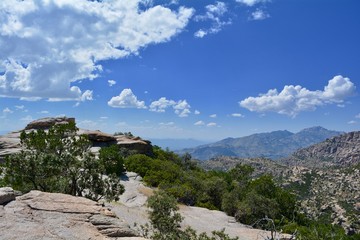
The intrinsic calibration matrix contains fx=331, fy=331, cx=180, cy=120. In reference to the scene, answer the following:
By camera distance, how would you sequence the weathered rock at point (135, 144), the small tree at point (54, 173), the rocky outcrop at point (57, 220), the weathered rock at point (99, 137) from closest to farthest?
the rocky outcrop at point (57, 220) → the small tree at point (54, 173) → the weathered rock at point (99, 137) → the weathered rock at point (135, 144)

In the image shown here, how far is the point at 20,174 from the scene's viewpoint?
1065 inches

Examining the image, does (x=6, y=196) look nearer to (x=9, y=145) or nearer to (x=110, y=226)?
(x=110, y=226)

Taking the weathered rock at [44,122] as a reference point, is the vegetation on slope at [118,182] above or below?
below

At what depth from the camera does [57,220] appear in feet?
49.1

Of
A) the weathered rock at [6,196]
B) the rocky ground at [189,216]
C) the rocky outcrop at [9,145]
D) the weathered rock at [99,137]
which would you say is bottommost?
the rocky ground at [189,216]

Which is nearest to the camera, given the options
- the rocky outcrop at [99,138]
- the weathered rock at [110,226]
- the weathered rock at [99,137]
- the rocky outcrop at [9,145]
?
the weathered rock at [110,226]

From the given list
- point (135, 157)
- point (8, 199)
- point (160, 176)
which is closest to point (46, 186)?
point (8, 199)

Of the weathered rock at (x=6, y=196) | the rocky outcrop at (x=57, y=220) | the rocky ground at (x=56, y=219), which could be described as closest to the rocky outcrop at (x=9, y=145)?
the weathered rock at (x=6, y=196)

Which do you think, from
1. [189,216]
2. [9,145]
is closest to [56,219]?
[189,216]

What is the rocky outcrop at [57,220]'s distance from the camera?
13.8m

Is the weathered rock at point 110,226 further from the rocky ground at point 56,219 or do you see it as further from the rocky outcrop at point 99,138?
the rocky outcrop at point 99,138

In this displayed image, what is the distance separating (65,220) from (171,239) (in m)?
11.2

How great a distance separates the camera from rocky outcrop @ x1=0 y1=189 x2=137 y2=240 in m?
13.8

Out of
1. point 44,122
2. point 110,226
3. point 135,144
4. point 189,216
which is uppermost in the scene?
point 44,122
